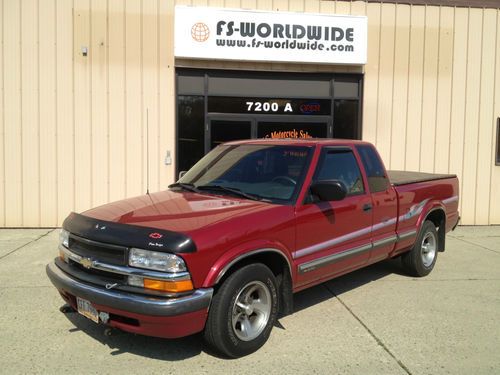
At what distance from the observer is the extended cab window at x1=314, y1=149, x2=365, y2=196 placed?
4730 mm

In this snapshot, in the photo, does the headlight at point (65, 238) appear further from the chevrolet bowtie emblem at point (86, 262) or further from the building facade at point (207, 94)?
the building facade at point (207, 94)

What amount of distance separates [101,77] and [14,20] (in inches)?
77.2

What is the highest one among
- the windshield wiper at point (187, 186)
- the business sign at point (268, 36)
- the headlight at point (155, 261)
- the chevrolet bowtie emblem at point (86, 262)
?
the business sign at point (268, 36)

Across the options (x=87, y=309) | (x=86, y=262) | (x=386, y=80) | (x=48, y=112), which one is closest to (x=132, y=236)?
(x=86, y=262)

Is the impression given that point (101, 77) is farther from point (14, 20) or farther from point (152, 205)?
point (152, 205)

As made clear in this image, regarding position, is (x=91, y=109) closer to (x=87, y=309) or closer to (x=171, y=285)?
(x=87, y=309)

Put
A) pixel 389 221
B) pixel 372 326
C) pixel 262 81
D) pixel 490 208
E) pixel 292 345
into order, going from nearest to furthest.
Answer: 1. pixel 292 345
2. pixel 372 326
3. pixel 389 221
4. pixel 262 81
5. pixel 490 208

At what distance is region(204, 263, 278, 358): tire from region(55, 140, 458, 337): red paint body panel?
0.44 feet

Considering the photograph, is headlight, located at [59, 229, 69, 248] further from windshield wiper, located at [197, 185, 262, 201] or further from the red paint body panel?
Result: windshield wiper, located at [197, 185, 262, 201]

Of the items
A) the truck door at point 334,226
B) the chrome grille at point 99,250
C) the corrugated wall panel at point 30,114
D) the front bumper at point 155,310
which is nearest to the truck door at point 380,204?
the truck door at point 334,226

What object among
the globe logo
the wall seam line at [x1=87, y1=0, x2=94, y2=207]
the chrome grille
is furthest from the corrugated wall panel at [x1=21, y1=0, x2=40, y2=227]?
the chrome grille

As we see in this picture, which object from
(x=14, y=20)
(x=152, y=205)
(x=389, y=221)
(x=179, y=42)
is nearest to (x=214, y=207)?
(x=152, y=205)

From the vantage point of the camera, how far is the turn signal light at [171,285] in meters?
3.37

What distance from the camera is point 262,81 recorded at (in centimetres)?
1000
